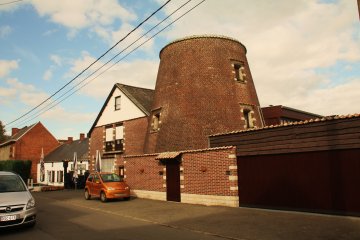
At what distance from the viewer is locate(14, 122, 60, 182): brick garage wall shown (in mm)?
52344

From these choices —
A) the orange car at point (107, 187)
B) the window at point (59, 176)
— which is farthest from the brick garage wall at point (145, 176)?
the window at point (59, 176)

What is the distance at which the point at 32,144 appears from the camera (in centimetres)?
5369

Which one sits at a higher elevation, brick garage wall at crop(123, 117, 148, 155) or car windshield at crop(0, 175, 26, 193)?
brick garage wall at crop(123, 117, 148, 155)

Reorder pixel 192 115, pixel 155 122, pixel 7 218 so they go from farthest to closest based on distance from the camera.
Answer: pixel 155 122 < pixel 192 115 < pixel 7 218

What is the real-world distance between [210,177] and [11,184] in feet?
30.7

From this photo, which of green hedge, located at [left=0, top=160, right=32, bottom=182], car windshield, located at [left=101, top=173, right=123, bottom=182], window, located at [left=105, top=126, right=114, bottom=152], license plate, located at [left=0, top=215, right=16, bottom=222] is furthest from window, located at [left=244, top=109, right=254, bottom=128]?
green hedge, located at [left=0, top=160, right=32, bottom=182]

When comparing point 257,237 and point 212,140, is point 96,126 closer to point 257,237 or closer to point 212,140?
point 212,140

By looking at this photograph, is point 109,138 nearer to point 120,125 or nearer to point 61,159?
point 120,125

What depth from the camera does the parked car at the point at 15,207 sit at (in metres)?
9.68

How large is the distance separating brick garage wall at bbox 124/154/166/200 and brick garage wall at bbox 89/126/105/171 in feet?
29.0

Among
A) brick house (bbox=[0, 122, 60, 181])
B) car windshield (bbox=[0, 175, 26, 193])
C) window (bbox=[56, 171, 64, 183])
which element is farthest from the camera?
brick house (bbox=[0, 122, 60, 181])

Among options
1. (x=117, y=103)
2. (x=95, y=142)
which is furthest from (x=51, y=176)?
(x=117, y=103)

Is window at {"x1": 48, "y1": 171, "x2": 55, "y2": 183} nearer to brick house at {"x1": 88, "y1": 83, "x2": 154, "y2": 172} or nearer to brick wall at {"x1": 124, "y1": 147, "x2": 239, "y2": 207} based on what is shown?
brick house at {"x1": 88, "y1": 83, "x2": 154, "y2": 172}

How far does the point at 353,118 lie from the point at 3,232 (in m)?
12.5
